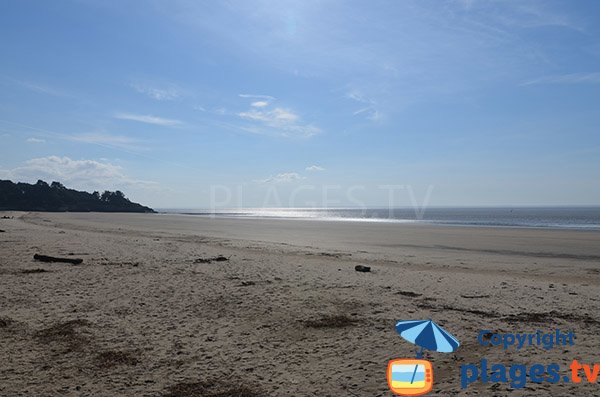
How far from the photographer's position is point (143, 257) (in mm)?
17328

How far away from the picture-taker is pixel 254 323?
8.41m

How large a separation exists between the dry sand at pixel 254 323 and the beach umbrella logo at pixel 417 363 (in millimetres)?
146

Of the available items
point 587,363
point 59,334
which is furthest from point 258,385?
point 587,363

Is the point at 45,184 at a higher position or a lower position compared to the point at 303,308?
higher

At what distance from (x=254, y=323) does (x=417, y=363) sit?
3.54 m

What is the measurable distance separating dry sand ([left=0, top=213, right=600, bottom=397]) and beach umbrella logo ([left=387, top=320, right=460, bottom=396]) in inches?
5.7

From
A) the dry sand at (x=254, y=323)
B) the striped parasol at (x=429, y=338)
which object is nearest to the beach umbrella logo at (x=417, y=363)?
the striped parasol at (x=429, y=338)

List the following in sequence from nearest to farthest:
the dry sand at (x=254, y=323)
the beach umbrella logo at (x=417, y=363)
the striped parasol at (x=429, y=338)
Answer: the beach umbrella logo at (x=417, y=363), the dry sand at (x=254, y=323), the striped parasol at (x=429, y=338)

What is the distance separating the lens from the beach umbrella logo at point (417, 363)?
18.5ft

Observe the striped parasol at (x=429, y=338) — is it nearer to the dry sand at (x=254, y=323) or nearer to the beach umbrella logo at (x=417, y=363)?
the beach umbrella logo at (x=417, y=363)

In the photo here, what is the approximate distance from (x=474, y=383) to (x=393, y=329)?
92.6 inches

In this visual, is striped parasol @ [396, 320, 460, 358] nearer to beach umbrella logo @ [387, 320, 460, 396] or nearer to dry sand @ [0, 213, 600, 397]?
beach umbrella logo @ [387, 320, 460, 396]

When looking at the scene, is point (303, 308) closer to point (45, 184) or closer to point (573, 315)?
point (573, 315)

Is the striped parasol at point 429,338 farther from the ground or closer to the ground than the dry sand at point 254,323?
farther from the ground
